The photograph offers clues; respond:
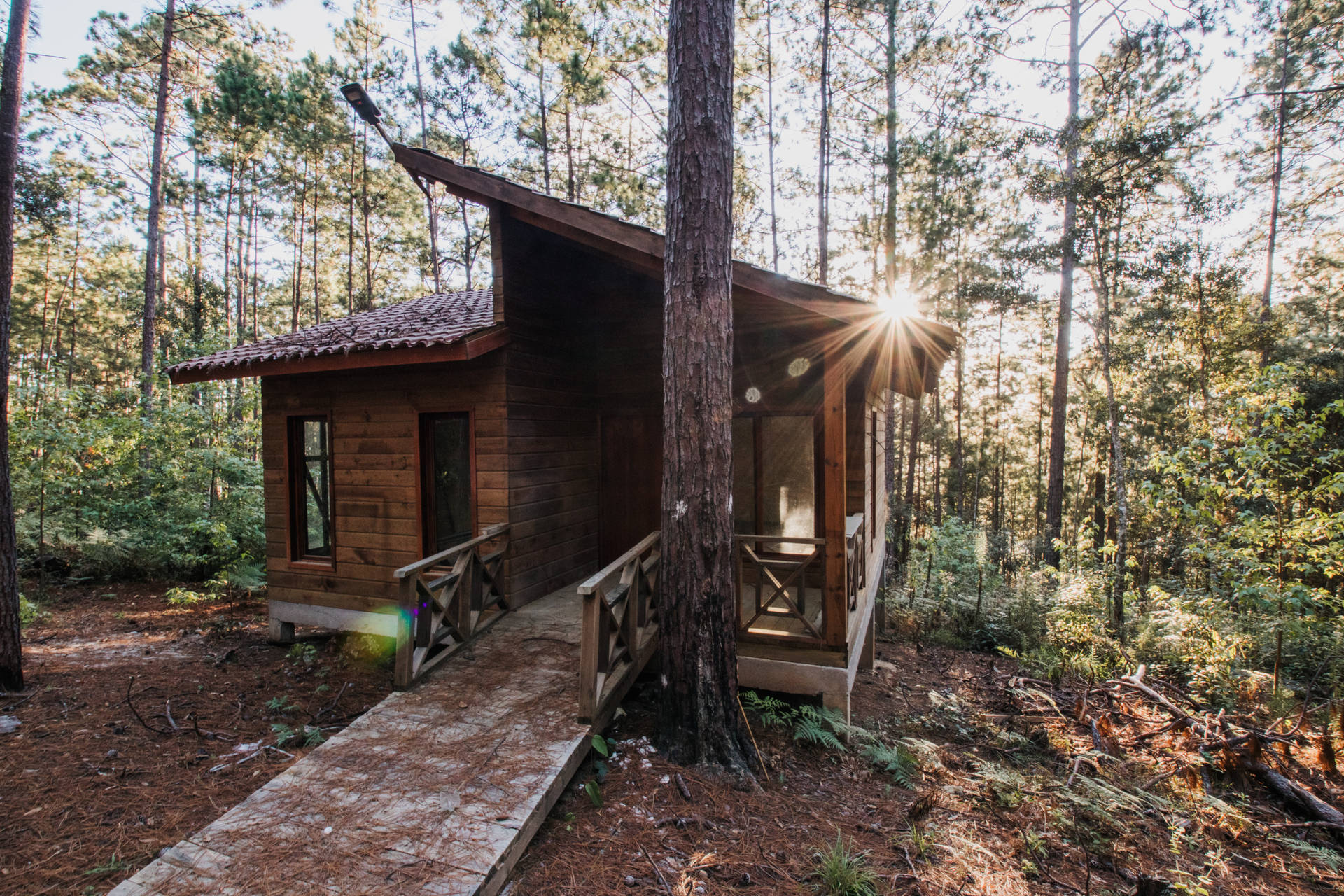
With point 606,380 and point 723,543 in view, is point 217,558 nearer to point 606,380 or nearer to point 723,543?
point 606,380

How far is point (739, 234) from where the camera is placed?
51.7 ft

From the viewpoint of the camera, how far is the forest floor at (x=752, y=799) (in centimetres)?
285

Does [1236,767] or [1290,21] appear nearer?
[1236,767]

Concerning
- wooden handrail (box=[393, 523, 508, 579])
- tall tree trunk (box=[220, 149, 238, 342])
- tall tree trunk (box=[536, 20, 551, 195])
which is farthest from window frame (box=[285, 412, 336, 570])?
tall tree trunk (box=[220, 149, 238, 342])

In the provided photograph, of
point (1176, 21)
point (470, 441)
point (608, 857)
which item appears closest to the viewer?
point (608, 857)

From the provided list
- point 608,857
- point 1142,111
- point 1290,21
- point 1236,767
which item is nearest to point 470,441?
point 608,857

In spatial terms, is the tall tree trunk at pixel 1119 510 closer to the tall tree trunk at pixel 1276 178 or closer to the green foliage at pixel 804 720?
the green foliage at pixel 804 720

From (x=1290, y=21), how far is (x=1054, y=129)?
315 inches

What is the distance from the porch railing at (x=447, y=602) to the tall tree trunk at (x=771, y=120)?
10.3m

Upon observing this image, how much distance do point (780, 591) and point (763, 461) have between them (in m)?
1.85

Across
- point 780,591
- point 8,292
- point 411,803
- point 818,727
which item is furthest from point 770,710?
point 8,292

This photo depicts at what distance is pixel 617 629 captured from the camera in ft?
13.3

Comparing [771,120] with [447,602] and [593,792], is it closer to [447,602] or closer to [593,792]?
[447,602]

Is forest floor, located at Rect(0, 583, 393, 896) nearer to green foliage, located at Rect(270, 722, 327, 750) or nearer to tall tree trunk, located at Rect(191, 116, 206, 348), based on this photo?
green foliage, located at Rect(270, 722, 327, 750)
